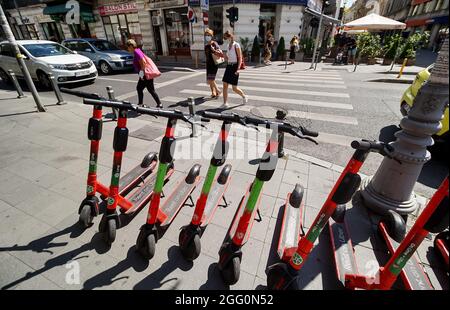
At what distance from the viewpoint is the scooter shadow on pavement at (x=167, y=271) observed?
2.10 metres

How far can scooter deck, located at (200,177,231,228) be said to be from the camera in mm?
2640

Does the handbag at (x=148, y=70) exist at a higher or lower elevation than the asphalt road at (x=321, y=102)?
higher

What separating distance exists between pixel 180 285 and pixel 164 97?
7.33 m

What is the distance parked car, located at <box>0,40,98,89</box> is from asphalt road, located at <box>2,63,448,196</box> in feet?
2.36

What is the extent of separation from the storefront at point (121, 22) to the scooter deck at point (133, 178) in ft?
65.9

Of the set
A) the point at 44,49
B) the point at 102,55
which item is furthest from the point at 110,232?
A: the point at 102,55

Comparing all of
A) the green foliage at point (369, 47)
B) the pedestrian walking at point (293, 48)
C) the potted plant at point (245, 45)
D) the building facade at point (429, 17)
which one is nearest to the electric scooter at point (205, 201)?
the pedestrian walking at point (293, 48)

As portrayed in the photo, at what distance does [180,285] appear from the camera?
212 cm

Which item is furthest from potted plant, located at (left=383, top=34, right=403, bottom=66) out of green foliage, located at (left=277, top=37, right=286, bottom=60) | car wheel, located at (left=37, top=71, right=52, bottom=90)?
car wheel, located at (left=37, top=71, right=52, bottom=90)

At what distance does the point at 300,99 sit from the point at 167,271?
714cm

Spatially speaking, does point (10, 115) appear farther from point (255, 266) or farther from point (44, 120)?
point (255, 266)

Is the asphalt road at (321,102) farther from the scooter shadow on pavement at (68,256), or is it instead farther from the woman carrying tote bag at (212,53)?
the scooter shadow on pavement at (68,256)

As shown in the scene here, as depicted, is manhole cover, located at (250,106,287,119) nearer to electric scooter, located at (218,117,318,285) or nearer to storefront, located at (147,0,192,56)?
electric scooter, located at (218,117,318,285)
